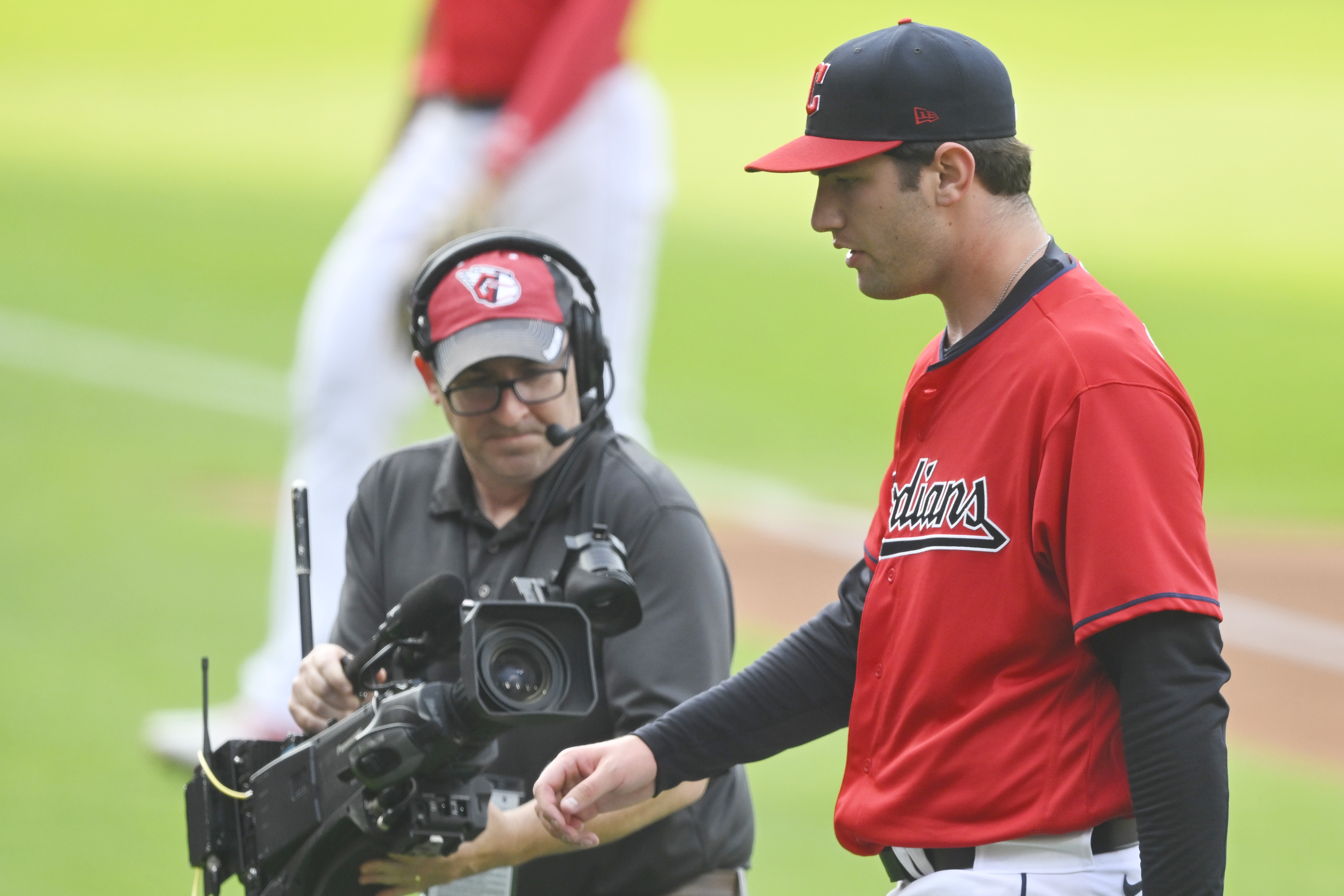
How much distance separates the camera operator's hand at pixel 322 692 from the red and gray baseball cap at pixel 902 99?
3.33 ft

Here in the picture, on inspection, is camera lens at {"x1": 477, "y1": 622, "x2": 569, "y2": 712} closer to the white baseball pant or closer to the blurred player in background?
the white baseball pant

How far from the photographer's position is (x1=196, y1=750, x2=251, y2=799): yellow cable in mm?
2508

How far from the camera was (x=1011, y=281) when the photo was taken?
Answer: 209cm

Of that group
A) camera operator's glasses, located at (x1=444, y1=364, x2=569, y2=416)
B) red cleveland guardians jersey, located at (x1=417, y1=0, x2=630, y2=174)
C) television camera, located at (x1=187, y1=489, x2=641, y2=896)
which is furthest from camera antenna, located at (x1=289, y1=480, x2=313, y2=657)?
red cleveland guardians jersey, located at (x1=417, y1=0, x2=630, y2=174)

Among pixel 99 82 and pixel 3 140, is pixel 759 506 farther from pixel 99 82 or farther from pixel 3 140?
pixel 99 82

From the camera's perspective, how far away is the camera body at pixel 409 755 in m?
2.16

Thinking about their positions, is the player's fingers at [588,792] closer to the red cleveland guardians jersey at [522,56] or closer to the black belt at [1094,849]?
the black belt at [1094,849]

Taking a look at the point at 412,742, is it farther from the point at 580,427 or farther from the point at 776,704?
the point at 580,427

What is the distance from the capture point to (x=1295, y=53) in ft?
78.0

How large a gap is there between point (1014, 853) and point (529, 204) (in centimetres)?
329

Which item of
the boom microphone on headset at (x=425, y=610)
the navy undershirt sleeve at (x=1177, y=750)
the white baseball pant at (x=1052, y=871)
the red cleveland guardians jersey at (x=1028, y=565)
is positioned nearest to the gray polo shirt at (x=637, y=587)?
the boom microphone on headset at (x=425, y=610)

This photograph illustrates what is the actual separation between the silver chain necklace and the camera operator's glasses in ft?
3.19

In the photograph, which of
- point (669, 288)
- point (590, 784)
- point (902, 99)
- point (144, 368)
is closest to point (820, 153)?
point (902, 99)

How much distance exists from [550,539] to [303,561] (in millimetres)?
447
